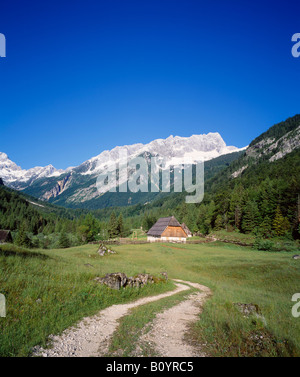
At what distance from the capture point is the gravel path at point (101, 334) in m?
7.17

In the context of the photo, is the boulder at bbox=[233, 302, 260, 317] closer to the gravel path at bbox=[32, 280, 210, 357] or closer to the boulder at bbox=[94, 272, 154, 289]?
the gravel path at bbox=[32, 280, 210, 357]

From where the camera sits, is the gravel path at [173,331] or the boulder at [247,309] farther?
the boulder at [247,309]

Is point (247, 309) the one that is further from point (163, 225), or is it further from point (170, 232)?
point (163, 225)

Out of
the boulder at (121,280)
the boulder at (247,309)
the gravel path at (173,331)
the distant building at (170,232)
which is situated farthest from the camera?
the distant building at (170,232)

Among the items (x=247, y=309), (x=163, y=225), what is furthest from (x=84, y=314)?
(x=163, y=225)

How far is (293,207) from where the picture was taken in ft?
213

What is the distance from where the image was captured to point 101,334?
28.5ft

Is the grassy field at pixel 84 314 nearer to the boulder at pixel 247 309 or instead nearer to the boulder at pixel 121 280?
the boulder at pixel 247 309

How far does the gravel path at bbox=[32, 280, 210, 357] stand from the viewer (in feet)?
23.5

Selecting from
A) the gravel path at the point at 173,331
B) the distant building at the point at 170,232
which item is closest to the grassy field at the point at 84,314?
the gravel path at the point at 173,331

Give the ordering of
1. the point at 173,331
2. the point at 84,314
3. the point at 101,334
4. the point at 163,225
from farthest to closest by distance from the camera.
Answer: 1. the point at 163,225
2. the point at 84,314
3. the point at 173,331
4. the point at 101,334

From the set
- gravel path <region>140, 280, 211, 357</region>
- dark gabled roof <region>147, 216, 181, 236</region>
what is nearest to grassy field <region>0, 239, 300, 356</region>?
gravel path <region>140, 280, 211, 357</region>
